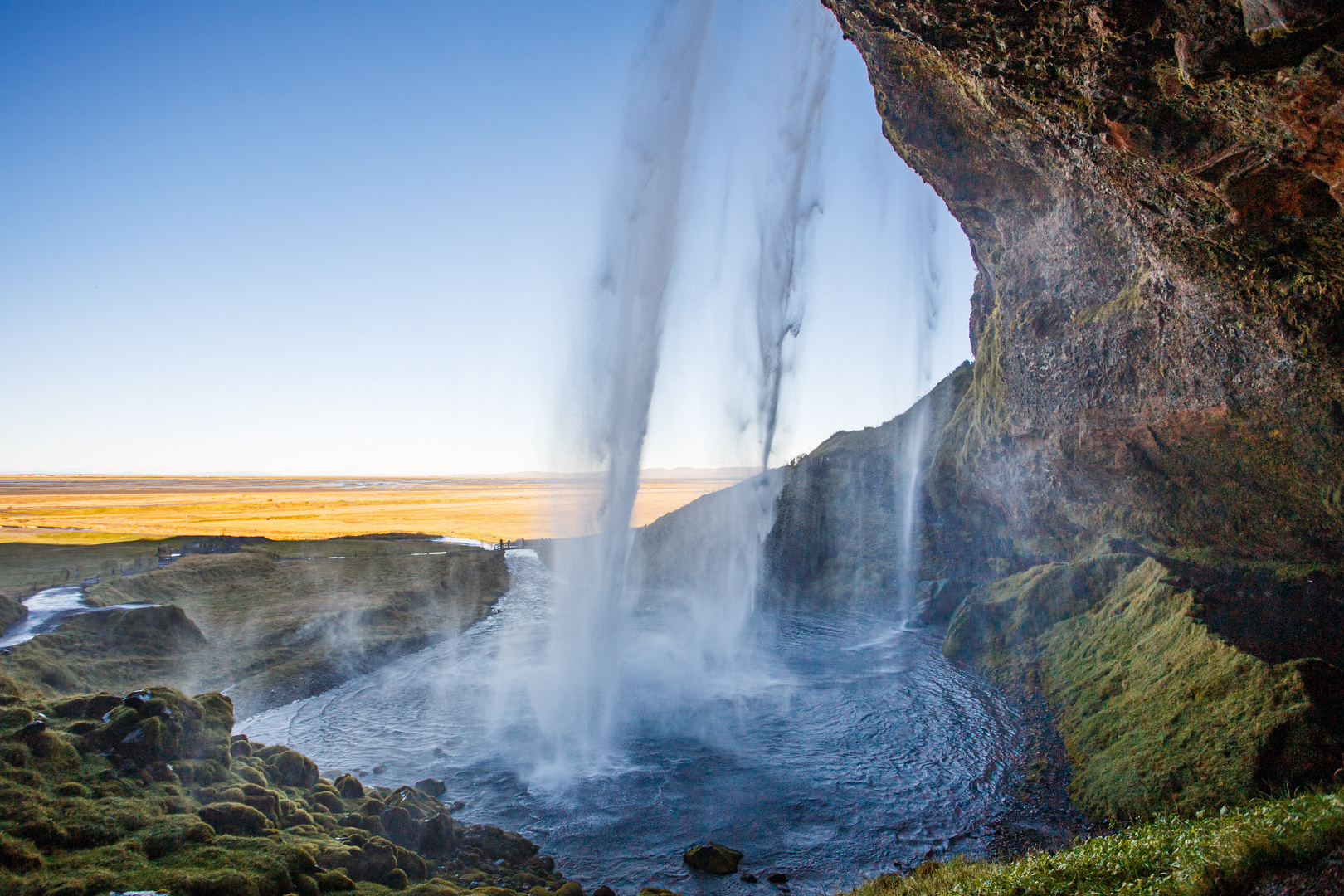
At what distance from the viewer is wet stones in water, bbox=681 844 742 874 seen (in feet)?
46.1

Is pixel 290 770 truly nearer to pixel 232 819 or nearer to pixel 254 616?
pixel 232 819

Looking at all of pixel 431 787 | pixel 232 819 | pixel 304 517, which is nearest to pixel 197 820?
pixel 232 819

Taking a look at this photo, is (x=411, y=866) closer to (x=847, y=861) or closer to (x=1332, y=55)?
(x=847, y=861)

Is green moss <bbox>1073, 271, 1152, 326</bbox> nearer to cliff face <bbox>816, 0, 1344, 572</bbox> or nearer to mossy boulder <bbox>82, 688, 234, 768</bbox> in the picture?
cliff face <bbox>816, 0, 1344, 572</bbox>

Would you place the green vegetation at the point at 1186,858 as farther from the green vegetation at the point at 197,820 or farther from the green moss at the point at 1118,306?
the green moss at the point at 1118,306

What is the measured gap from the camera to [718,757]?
19.8 m

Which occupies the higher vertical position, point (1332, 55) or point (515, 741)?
point (1332, 55)

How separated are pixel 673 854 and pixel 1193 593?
17.9 meters

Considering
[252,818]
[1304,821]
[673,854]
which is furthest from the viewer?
[673,854]

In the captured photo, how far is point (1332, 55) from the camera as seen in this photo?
302 inches

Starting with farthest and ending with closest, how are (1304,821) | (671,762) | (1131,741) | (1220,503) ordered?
1. (1220,503)
2. (671,762)
3. (1131,741)
4. (1304,821)

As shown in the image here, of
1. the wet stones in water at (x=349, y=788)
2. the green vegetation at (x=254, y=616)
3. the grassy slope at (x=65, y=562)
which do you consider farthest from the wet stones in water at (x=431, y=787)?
the grassy slope at (x=65, y=562)

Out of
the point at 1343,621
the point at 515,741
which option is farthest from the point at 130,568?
the point at 1343,621

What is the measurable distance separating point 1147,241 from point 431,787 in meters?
23.4
